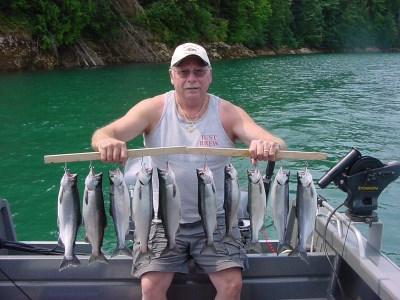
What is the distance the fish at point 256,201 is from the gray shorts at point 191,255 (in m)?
0.19

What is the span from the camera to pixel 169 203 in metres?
3.63

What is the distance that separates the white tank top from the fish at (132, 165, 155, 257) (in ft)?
1.33

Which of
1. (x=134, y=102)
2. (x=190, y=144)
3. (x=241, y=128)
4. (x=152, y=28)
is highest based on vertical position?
(x=152, y=28)

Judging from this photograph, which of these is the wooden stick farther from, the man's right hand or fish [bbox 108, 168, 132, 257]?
fish [bbox 108, 168, 132, 257]

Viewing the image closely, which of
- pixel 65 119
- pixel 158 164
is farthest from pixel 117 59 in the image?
pixel 158 164

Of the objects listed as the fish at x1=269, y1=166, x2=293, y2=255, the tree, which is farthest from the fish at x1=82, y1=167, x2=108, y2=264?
the tree

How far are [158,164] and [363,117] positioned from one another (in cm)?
1534

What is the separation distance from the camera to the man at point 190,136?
151 inches

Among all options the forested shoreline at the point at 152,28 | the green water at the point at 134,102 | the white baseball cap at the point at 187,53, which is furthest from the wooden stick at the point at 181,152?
the forested shoreline at the point at 152,28

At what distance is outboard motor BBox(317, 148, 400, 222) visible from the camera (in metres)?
3.69

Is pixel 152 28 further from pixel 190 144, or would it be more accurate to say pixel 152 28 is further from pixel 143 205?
pixel 143 205

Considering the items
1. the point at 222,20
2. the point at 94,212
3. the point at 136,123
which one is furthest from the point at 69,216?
the point at 222,20

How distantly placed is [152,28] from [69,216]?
149 feet

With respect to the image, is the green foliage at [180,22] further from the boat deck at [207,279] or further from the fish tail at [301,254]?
the fish tail at [301,254]
